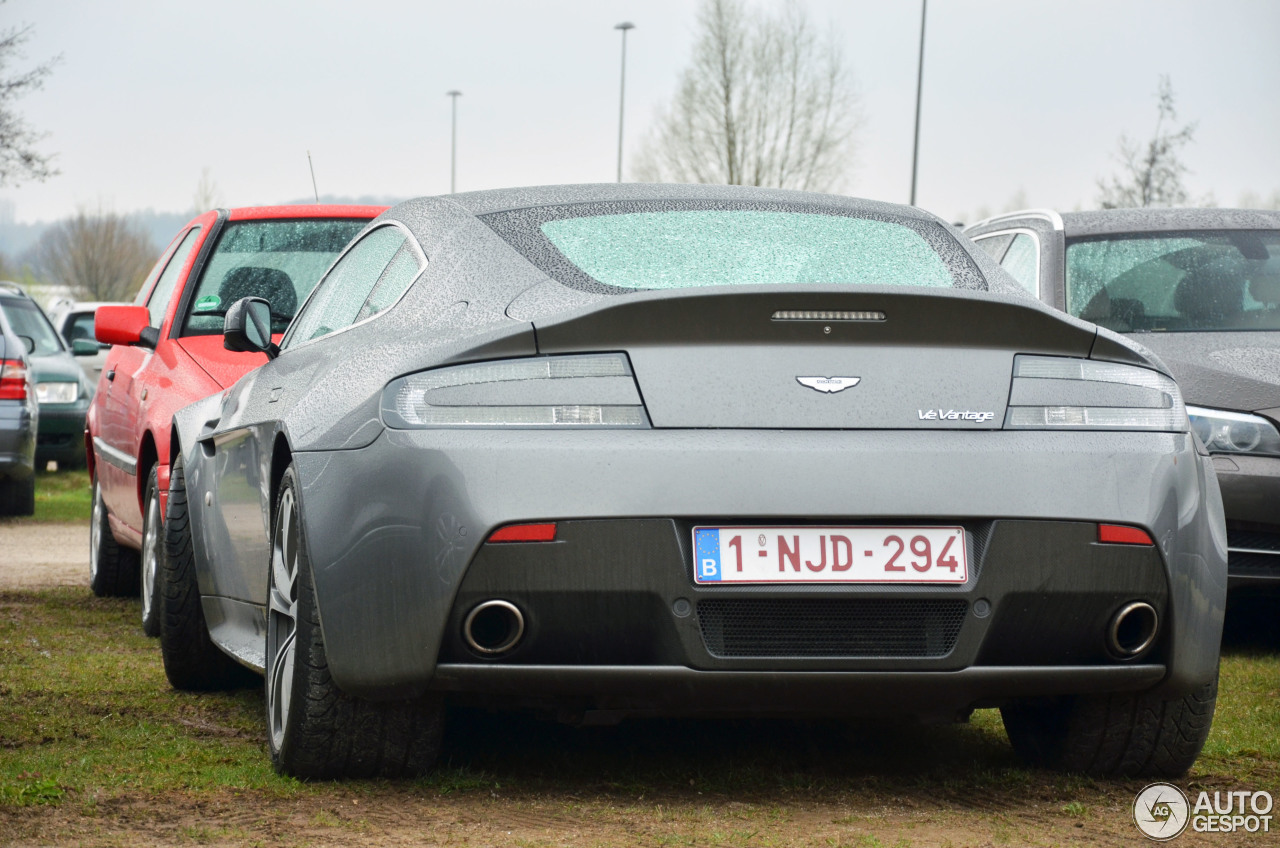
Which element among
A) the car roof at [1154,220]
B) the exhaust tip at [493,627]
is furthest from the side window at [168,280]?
the exhaust tip at [493,627]

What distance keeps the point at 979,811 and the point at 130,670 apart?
318 centimetres

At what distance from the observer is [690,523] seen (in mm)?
3496

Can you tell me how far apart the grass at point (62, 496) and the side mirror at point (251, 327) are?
740 centimetres

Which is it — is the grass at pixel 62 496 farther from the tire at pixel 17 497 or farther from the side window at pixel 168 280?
the side window at pixel 168 280

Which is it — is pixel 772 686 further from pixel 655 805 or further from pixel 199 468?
pixel 199 468

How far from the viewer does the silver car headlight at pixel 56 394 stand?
16734 millimetres

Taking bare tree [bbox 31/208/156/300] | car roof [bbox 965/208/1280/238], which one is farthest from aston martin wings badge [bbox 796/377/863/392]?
bare tree [bbox 31/208/156/300]

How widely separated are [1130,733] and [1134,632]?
490 mm

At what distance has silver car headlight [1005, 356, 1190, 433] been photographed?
3.65m

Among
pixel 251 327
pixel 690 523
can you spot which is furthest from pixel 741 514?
pixel 251 327

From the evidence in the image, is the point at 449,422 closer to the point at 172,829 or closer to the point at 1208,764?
the point at 172,829

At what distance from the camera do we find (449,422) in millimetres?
3545

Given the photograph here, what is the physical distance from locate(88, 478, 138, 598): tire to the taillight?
4187mm

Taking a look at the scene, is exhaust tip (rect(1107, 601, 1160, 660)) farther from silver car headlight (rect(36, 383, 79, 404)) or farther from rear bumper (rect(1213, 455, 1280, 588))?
silver car headlight (rect(36, 383, 79, 404))
